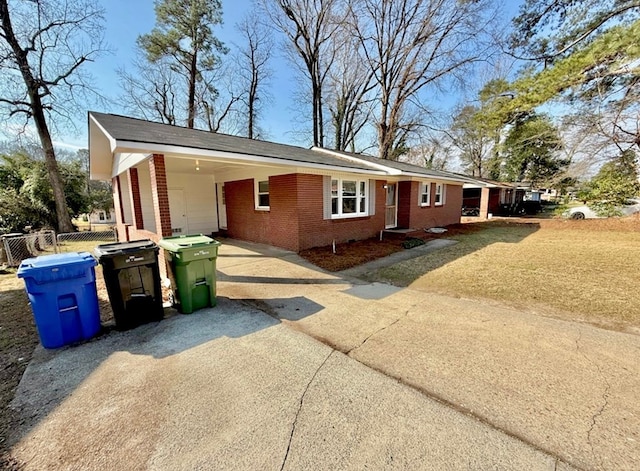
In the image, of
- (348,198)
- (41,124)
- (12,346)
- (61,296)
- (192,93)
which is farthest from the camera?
(192,93)

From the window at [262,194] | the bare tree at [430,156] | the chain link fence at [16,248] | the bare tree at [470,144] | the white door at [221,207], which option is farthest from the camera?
the bare tree at [430,156]

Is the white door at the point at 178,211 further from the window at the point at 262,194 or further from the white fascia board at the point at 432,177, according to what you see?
the white fascia board at the point at 432,177

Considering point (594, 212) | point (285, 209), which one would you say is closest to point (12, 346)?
point (285, 209)

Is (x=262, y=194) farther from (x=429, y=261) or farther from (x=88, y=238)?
(x=88, y=238)

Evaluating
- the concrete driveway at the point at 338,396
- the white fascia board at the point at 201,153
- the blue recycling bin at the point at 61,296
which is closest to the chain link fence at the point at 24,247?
the white fascia board at the point at 201,153

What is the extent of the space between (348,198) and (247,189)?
4.04m

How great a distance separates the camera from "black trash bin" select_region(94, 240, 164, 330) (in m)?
3.72

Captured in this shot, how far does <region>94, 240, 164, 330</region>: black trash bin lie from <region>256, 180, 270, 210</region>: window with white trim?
6225 mm

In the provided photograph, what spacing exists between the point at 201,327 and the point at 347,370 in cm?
228

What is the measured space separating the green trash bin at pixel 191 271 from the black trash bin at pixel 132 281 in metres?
0.32

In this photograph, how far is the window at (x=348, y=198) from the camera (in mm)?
10289

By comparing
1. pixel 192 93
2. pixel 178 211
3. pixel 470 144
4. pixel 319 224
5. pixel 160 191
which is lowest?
pixel 319 224

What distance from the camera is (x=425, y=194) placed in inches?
587

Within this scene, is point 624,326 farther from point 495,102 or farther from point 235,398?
point 495,102
